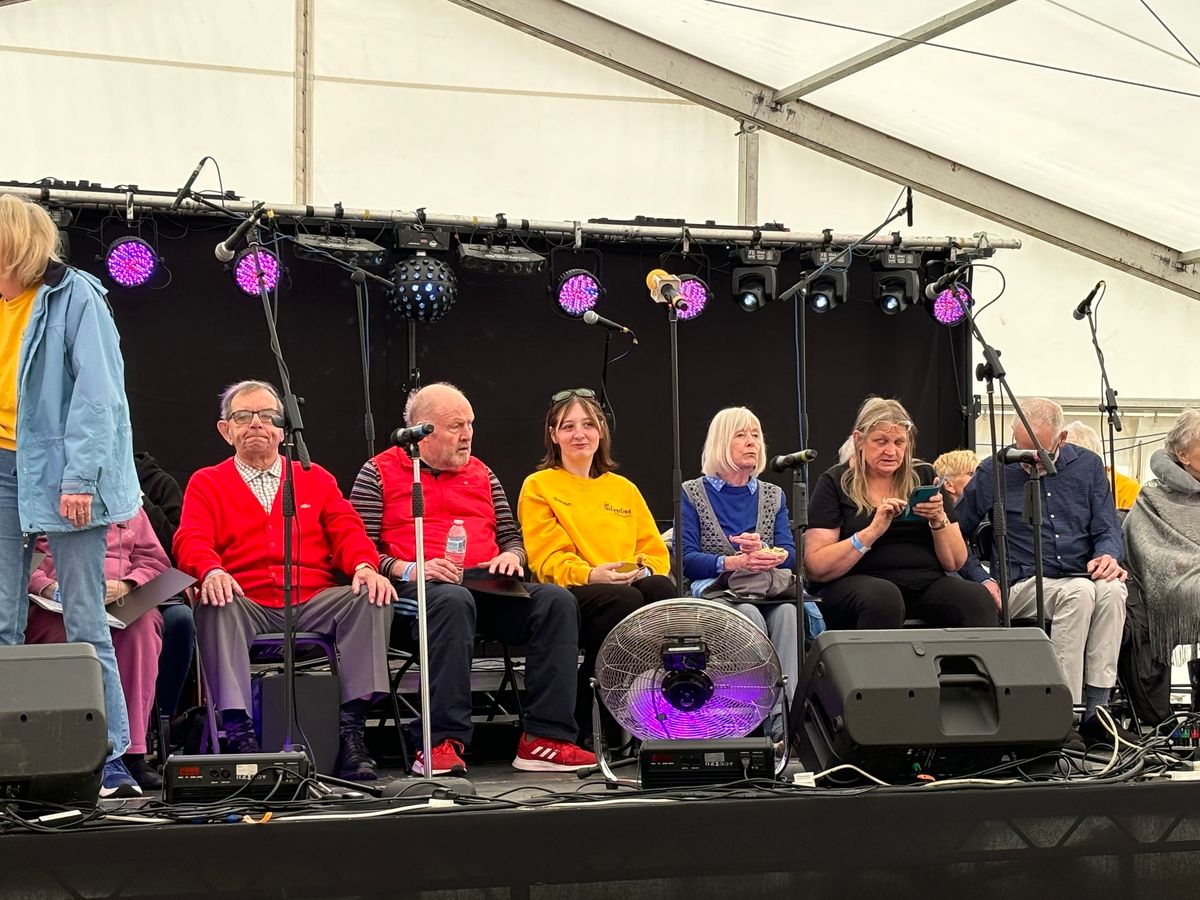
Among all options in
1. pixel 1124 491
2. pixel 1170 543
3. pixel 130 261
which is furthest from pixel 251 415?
pixel 1124 491

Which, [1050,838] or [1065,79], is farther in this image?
[1065,79]

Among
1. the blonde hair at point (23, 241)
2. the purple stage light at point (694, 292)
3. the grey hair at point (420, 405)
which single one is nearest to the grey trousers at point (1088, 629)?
the purple stage light at point (694, 292)

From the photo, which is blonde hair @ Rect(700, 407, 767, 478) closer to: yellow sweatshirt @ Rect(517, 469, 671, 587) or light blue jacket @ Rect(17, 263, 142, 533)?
yellow sweatshirt @ Rect(517, 469, 671, 587)

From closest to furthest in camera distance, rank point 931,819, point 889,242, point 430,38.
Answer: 1. point 931,819
2. point 889,242
3. point 430,38

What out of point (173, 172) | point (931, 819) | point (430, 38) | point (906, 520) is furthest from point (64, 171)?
point (931, 819)

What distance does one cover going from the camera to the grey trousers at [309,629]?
3.84m

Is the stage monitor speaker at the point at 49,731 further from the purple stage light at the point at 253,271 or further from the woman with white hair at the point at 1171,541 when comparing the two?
the woman with white hair at the point at 1171,541

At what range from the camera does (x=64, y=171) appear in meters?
6.89

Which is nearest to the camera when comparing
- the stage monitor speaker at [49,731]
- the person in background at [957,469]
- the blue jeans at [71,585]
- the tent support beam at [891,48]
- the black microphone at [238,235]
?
the stage monitor speaker at [49,731]

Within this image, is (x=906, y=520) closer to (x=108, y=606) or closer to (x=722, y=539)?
(x=722, y=539)

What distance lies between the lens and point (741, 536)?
177 inches

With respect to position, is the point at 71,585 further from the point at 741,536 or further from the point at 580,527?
the point at 741,536

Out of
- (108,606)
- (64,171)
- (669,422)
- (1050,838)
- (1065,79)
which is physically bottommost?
(1050,838)

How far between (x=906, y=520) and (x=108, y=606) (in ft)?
8.54
